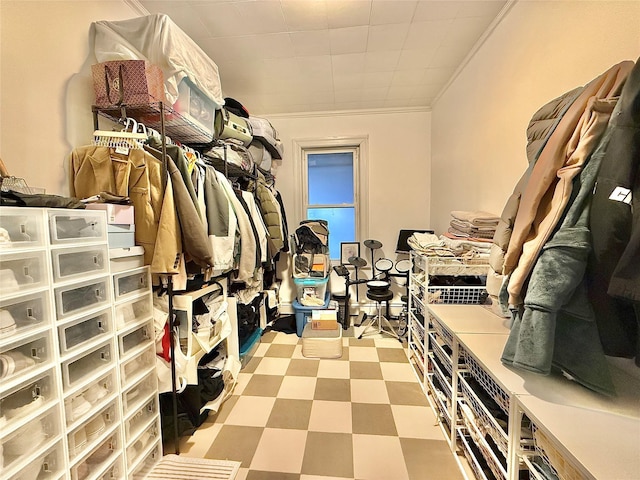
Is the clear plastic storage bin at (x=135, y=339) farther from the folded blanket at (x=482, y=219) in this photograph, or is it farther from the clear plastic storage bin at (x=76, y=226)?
the folded blanket at (x=482, y=219)

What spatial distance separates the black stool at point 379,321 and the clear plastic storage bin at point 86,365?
222cm

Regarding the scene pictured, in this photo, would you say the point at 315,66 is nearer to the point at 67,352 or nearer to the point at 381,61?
the point at 381,61

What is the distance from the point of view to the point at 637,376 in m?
0.91

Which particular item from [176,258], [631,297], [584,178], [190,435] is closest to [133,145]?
[176,258]

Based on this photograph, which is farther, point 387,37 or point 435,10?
point 387,37

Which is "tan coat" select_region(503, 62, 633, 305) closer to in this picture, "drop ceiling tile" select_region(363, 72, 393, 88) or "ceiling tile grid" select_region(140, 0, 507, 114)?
"ceiling tile grid" select_region(140, 0, 507, 114)

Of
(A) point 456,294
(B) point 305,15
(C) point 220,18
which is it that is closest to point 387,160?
(B) point 305,15

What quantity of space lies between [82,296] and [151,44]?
54.2 inches

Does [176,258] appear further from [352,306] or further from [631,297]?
[352,306]

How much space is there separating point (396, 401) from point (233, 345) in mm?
1212

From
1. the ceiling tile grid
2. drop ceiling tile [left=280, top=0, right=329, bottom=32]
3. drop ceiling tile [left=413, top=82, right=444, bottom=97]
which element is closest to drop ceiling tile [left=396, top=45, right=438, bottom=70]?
the ceiling tile grid

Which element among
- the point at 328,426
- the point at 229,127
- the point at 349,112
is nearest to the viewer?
the point at 328,426

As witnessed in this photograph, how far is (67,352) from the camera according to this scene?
932mm

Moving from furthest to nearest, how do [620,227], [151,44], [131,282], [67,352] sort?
[151,44] < [131,282] < [67,352] < [620,227]
